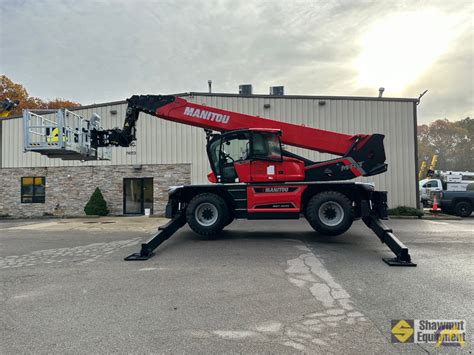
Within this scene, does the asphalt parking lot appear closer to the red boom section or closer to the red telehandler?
the red telehandler

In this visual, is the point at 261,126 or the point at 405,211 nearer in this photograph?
the point at 261,126

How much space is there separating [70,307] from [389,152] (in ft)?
54.9

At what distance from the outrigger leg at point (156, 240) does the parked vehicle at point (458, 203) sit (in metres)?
14.9

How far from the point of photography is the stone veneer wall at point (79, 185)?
17.6 meters

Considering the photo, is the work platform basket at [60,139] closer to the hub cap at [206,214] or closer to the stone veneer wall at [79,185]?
the hub cap at [206,214]

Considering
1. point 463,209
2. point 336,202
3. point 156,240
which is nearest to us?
point 156,240

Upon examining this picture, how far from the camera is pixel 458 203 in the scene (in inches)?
656

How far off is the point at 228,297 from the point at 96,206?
586 inches

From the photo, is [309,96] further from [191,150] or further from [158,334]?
[158,334]

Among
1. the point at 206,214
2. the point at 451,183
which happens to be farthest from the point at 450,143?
the point at 206,214

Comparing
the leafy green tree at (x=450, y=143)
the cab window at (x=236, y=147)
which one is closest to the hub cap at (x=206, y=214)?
the cab window at (x=236, y=147)

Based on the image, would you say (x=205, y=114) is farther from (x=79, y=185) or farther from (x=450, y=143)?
(x=450, y=143)

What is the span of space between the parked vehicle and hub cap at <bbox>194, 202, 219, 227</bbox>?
14.4 metres

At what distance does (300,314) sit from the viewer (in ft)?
12.8
